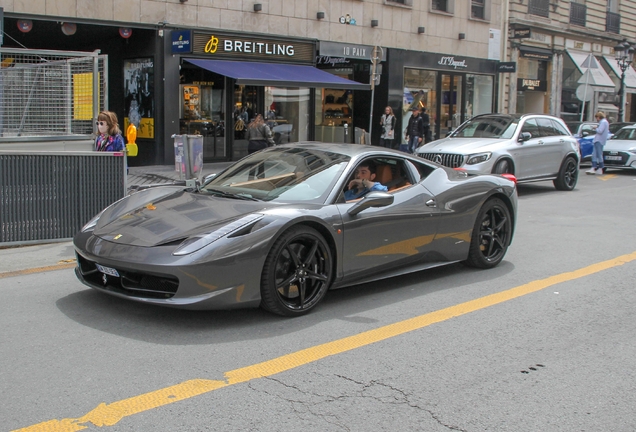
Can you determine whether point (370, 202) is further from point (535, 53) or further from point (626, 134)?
point (535, 53)

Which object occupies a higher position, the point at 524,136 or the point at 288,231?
the point at 524,136

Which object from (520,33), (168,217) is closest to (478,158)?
(168,217)

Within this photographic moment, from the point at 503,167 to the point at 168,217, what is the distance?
31.8 ft

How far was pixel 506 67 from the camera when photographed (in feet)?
88.1

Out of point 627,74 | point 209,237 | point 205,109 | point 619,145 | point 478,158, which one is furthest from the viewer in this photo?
point 627,74

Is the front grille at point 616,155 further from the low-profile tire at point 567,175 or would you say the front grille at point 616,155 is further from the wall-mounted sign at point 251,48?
the wall-mounted sign at point 251,48

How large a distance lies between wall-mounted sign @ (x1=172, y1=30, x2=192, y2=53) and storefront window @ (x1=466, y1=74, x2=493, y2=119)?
13470 mm

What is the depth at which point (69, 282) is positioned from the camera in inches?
257

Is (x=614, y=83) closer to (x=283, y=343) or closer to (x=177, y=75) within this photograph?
(x=177, y=75)

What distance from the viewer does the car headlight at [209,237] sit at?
4.97 meters

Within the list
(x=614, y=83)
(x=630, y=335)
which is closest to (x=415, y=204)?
(x=630, y=335)

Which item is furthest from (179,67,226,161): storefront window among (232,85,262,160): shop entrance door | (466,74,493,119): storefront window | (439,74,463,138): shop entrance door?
(466,74,493,119): storefront window

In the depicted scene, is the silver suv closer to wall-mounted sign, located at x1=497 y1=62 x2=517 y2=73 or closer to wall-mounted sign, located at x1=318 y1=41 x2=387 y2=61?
wall-mounted sign, located at x1=318 y1=41 x2=387 y2=61

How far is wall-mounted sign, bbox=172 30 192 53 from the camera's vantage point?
16.9 metres
